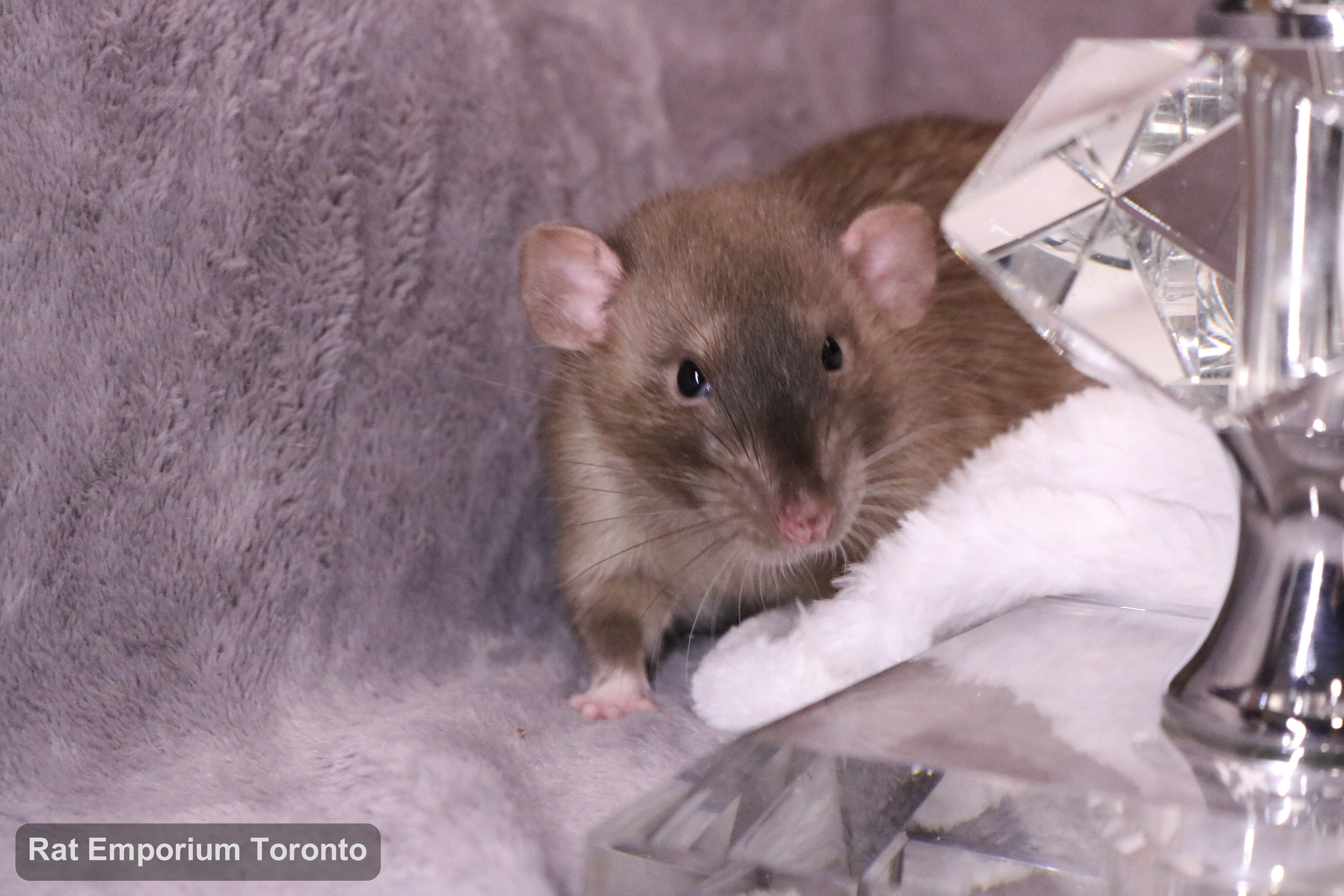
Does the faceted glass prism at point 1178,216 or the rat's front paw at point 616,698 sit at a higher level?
the faceted glass prism at point 1178,216

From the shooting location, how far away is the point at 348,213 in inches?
61.9

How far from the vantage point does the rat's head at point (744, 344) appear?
1.43 m

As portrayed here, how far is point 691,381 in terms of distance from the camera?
5.00 ft

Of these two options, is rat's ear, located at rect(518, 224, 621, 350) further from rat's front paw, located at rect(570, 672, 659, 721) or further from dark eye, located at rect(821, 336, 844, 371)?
rat's front paw, located at rect(570, 672, 659, 721)

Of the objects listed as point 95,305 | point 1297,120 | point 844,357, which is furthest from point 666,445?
point 1297,120

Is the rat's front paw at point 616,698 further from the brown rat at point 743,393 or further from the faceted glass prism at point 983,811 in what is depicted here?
the faceted glass prism at point 983,811

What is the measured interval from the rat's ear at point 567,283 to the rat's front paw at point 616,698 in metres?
0.42

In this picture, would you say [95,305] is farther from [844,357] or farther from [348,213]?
[844,357]

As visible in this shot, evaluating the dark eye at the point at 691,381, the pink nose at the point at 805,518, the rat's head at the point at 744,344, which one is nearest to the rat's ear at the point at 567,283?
the rat's head at the point at 744,344

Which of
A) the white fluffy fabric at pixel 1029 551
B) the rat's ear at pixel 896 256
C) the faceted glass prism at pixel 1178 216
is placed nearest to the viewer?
the faceted glass prism at pixel 1178 216

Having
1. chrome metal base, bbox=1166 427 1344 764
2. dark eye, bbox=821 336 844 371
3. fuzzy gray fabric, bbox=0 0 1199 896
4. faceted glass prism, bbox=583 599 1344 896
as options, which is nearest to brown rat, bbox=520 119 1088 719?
dark eye, bbox=821 336 844 371

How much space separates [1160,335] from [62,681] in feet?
3.80

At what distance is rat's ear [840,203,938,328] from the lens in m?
1.61

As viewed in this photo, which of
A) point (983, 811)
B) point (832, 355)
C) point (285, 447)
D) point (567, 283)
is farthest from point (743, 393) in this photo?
point (983, 811)
